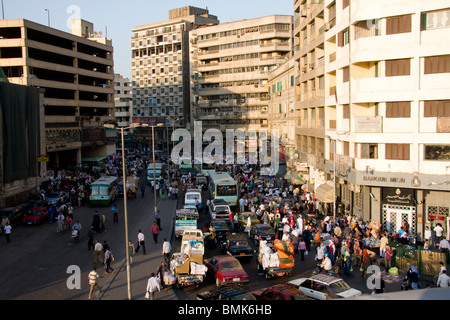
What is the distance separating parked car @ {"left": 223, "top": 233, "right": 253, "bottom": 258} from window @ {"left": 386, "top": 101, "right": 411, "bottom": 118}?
12137 mm

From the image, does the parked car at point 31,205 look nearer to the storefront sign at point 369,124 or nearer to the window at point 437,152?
the storefront sign at point 369,124

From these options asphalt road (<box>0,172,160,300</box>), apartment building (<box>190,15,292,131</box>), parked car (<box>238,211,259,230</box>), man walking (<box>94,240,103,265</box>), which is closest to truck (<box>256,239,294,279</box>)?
asphalt road (<box>0,172,160,300</box>)

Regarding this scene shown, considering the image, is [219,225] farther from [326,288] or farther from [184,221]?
[326,288]

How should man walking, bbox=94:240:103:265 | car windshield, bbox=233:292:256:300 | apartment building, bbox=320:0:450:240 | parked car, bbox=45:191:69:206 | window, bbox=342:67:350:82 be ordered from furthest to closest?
parked car, bbox=45:191:69:206 → window, bbox=342:67:350:82 → apartment building, bbox=320:0:450:240 → man walking, bbox=94:240:103:265 → car windshield, bbox=233:292:256:300

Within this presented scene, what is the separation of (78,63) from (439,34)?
55459 mm

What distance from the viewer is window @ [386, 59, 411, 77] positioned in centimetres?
2666

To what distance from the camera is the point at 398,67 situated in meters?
27.0

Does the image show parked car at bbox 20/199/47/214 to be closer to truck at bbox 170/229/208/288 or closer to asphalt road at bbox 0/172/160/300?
asphalt road at bbox 0/172/160/300

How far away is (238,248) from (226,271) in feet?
13.1

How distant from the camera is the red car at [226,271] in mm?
18062

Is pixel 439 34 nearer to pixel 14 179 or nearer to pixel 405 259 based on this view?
pixel 405 259

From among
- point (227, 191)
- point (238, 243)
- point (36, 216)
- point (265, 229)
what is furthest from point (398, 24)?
point (36, 216)

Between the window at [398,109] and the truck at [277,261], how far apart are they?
12076 millimetres

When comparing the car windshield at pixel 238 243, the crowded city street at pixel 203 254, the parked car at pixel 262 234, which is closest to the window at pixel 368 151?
the crowded city street at pixel 203 254
